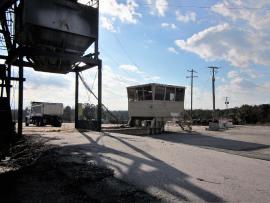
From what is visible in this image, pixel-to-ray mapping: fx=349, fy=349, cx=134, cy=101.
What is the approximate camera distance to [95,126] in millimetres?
21344

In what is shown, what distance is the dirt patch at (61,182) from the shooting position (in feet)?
22.2

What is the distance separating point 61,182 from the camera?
318 inches

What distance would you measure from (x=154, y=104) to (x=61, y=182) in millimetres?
24795

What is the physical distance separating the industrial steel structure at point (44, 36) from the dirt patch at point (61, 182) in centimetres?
572

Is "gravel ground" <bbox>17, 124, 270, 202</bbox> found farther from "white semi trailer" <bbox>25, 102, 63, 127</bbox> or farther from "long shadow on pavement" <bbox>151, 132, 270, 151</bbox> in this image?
"white semi trailer" <bbox>25, 102, 63, 127</bbox>

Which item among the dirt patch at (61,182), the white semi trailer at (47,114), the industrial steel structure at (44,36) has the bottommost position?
the dirt patch at (61,182)

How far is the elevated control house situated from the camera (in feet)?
107

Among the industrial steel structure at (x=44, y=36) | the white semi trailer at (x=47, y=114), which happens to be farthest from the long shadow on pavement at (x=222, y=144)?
the white semi trailer at (x=47, y=114)

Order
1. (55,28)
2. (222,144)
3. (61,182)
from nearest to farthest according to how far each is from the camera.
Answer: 1. (61,182)
2. (55,28)
3. (222,144)

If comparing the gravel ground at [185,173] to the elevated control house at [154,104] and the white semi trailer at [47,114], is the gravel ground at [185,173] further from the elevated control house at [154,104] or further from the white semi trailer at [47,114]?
the white semi trailer at [47,114]

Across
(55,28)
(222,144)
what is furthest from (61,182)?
(222,144)

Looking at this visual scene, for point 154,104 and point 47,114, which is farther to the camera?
point 47,114

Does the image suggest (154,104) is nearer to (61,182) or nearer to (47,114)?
(47,114)

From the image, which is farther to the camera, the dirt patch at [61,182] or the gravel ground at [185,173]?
the dirt patch at [61,182]
